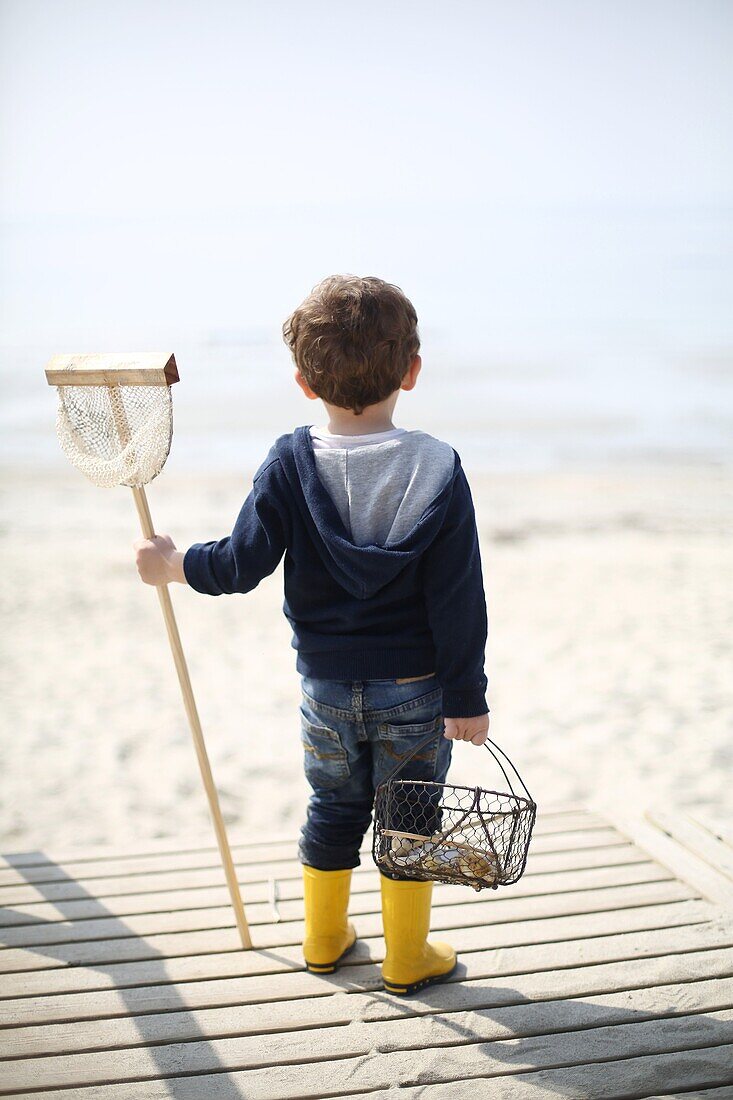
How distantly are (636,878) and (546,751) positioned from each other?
2.05m

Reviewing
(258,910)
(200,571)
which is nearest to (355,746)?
(200,571)

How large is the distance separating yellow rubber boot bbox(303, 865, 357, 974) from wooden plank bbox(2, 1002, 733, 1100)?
311 mm

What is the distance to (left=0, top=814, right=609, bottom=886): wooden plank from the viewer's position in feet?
10.4

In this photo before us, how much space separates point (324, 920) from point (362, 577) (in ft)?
3.20

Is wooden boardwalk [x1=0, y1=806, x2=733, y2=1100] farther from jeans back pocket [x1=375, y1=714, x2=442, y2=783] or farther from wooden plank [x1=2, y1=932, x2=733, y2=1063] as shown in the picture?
jeans back pocket [x1=375, y1=714, x2=442, y2=783]

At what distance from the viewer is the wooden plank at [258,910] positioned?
2.81m

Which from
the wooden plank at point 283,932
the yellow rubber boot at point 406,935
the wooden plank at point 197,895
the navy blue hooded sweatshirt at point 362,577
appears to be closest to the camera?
the navy blue hooded sweatshirt at point 362,577

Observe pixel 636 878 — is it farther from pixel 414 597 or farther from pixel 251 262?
pixel 251 262

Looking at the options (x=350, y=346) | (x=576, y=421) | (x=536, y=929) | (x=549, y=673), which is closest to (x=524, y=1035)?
(x=536, y=929)

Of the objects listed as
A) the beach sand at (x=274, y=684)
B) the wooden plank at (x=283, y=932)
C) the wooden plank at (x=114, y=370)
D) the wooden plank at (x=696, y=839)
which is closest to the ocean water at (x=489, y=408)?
the beach sand at (x=274, y=684)

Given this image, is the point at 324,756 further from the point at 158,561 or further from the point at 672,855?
the point at 672,855

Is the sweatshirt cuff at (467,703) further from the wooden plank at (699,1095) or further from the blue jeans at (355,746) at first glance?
the wooden plank at (699,1095)

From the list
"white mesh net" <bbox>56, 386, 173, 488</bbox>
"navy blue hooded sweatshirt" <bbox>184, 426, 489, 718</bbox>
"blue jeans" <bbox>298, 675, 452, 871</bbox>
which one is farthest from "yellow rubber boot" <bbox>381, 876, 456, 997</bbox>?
"white mesh net" <bbox>56, 386, 173, 488</bbox>

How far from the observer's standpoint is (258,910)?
2.92 metres
